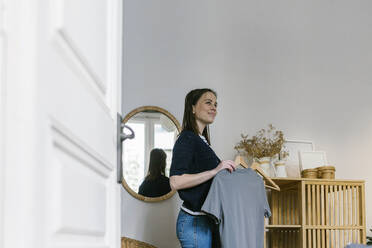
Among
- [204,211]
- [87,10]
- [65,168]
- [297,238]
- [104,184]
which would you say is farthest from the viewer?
[297,238]

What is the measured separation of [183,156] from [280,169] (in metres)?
1.44

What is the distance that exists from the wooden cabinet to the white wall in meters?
0.51

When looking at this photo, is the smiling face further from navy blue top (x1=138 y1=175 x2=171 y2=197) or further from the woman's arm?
navy blue top (x1=138 y1=175 x2=171 y2=197)

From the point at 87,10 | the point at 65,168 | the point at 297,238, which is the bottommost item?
the point at 297,238

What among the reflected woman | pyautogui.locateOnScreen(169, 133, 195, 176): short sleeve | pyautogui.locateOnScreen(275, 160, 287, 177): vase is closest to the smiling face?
pyautogui.locateOnScreen(169, 133, 195, 176): short sleeve

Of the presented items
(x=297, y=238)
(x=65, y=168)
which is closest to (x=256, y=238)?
(x=297, y=238)

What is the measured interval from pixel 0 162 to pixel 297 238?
11.5 ft

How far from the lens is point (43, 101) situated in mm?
684

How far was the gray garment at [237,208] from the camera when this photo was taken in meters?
2.45

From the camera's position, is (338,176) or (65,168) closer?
(65,168)

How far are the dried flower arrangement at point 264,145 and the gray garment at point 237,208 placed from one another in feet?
3.89

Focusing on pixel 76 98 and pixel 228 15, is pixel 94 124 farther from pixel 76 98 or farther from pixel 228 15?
pixel 228 15

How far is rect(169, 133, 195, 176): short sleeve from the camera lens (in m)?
2.52

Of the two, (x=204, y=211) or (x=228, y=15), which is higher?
(x=228, y=15)
